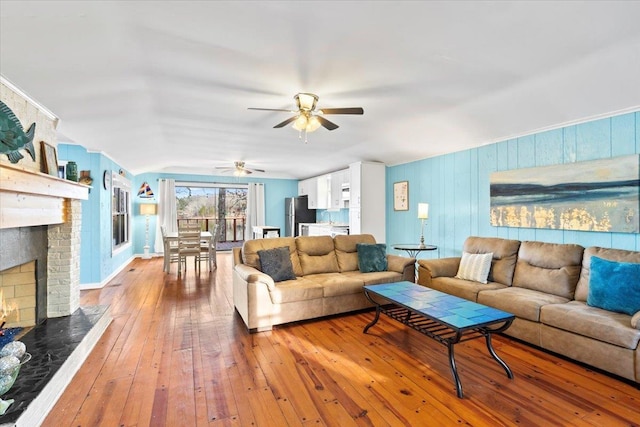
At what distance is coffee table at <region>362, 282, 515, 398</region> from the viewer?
2172 mm

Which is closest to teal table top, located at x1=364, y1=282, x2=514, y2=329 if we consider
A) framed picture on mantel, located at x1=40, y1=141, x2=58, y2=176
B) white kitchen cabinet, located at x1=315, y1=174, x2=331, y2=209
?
framed picture on mantel, located at x1=40, y1=141, x2=58, y2=176

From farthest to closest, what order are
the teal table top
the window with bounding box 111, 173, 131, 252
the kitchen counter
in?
the kitchen counter → the window with bounding box 111, 173, 131, 252 → the teal table top

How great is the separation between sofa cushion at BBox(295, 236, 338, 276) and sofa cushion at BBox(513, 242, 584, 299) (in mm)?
2156

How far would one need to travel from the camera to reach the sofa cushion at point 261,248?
3676 millimetres

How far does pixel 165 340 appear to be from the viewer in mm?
2947

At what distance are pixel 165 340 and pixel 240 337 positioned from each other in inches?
27.8

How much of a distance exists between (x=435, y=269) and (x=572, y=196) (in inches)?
64.2

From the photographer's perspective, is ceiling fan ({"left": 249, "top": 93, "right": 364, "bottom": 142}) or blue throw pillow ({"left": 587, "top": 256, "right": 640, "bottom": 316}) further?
ceiling fan ({"left": 249, "top": 93, "right": 364, "bottom": 142})

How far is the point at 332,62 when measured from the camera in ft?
8.33

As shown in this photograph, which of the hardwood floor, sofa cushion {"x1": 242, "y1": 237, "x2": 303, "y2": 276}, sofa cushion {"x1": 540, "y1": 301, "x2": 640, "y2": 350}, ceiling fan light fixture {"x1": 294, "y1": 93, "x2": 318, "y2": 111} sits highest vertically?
ceiling fan light fixture {"x1": 294, "y1": 93, "x2": 318, "y2": 111}

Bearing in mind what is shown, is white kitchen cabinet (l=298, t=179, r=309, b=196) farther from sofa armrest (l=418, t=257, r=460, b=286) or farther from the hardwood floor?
the hardwood floor

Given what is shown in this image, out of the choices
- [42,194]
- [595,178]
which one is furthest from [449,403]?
[42,194]

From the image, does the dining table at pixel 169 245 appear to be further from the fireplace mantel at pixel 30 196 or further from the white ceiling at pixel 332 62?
the fireplace mantel at pixel 30 196

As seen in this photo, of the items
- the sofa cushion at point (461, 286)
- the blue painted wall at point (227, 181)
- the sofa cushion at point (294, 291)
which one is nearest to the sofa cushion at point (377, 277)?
the sofa cushion at point (461, 286)
